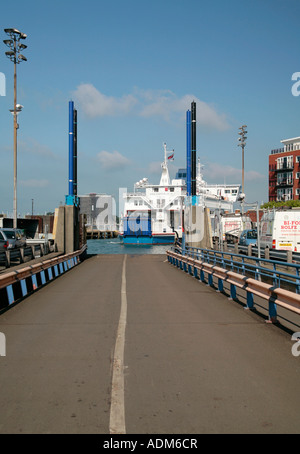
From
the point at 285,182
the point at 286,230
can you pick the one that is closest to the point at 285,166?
the point at 285,182

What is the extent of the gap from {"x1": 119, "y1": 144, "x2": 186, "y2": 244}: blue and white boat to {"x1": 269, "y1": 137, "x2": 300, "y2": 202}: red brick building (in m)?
16.3

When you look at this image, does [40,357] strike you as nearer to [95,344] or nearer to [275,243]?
[95,344]

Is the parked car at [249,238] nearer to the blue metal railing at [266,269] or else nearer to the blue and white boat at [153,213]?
the blue metal railing at [266,269]

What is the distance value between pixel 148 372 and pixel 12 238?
23796 mm


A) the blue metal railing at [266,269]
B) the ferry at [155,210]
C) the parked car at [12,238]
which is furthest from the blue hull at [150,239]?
the blue metal railing at [266,269]

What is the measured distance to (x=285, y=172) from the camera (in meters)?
81.2

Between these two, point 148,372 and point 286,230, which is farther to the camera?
point 286,230

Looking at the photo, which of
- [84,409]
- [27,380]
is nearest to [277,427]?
[84,409]

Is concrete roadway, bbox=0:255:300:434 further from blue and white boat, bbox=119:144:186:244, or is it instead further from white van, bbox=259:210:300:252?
blue and white boat, bbox=119:144:186:244

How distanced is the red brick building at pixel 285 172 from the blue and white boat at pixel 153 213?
53.6 ft

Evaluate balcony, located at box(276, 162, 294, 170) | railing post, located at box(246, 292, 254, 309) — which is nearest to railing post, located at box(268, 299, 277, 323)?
railing post, located at box(246, 292, 254, 309)

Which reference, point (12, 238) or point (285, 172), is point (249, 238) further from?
point (285, 172)

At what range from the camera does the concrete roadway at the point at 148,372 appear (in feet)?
14.6
